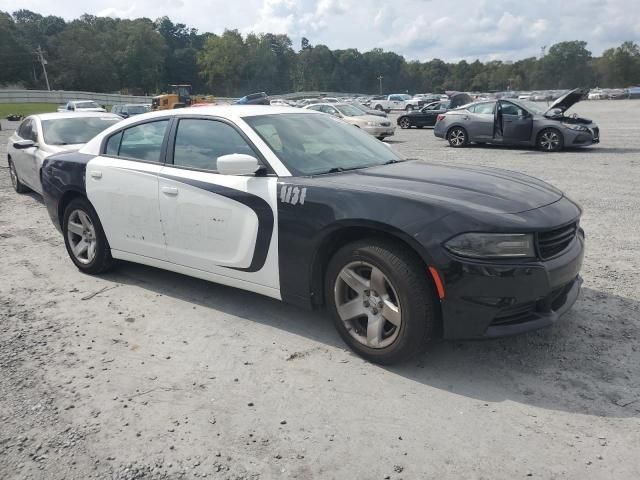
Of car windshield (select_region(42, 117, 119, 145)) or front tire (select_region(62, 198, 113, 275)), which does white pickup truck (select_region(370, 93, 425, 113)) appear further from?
front tire (select_region(62, 198, 113, 275))

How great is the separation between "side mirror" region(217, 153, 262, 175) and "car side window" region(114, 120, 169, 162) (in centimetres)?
111

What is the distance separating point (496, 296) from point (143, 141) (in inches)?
130

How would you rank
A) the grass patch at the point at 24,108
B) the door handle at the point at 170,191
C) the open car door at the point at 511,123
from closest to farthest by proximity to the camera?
the door handle at the point at 170,191, the open car door at the point at 511,123, the grass patch at the point at 24,108

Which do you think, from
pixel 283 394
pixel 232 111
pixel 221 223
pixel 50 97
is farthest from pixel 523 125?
pixel 50 97

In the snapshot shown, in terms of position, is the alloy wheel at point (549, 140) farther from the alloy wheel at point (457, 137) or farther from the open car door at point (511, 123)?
the alloy wheel at point (457, 137)

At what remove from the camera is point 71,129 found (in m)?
8.57

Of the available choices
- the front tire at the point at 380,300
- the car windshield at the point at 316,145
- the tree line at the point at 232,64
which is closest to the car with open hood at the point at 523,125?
the car windshield at the point at 316,145

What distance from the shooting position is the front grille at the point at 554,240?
3.04m

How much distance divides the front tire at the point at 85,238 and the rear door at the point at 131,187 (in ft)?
0.48

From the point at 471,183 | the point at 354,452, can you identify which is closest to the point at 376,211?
the point at 471,183

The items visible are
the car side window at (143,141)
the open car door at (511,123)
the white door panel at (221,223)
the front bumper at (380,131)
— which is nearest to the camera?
the white door panel at (221,223)

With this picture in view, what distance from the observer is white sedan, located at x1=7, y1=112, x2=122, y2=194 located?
816 cm

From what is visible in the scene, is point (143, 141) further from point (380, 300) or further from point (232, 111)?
point (380, 300)

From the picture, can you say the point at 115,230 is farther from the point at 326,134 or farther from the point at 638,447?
the point at 638,447
